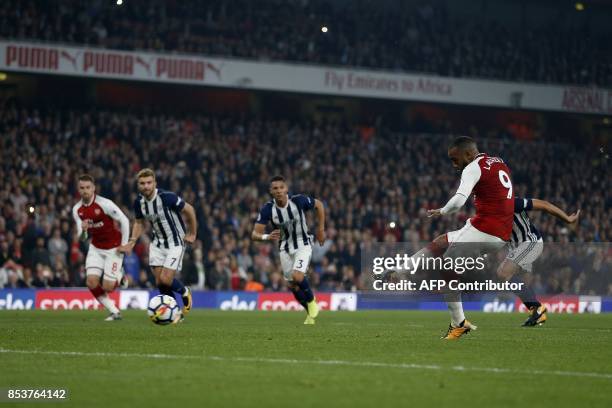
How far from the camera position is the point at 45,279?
86.8 ft

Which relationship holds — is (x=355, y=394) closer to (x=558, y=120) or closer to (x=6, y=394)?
(x=6, y=394)

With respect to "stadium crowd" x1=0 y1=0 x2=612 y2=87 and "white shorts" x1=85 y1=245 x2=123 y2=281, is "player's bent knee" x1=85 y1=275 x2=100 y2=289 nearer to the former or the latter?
"white shorts" x1=85 y1=245 x2=123 y2=281

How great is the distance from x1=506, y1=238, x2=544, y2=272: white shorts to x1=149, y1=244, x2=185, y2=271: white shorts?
4.95 meters

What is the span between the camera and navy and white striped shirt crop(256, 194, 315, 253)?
722 inches

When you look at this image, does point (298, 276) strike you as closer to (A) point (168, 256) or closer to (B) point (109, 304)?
(A) point (168, 256)

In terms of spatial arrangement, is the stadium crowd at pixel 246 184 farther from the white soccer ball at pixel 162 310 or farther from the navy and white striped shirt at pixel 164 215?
the white soccer ball at pixel 162 310

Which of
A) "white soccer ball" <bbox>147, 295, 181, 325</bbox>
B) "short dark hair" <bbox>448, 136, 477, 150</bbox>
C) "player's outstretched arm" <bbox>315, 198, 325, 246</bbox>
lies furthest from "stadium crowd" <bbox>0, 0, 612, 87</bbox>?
"short dark hair" <bbox>448, 136, 477, 150</bbox>

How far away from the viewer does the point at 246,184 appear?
35875mm

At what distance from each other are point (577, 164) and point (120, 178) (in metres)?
19.9

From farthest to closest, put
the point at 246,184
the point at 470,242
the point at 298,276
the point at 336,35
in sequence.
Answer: the point at 336,35 < the point at 246,184 < the point at 298,276 < the point at 470,242

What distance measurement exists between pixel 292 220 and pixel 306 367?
833 cm

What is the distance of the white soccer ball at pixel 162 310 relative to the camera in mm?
15086

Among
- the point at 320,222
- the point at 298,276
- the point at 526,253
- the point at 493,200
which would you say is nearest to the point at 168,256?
the point at 298,276

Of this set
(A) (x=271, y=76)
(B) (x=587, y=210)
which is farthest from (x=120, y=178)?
(B) (x=587, y=210)
